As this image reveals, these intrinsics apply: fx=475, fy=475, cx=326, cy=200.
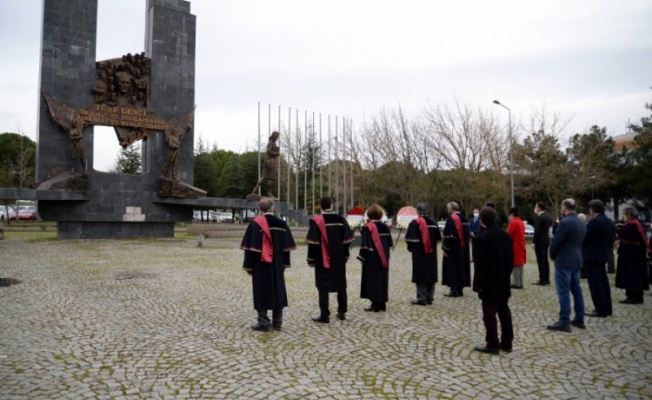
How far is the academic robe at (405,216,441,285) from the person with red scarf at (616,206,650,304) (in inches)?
137

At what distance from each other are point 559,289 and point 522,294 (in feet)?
10.3

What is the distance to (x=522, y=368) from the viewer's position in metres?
4.98

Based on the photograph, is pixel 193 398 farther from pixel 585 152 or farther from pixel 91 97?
pixel 585 152

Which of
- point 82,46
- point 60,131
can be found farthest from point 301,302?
point 82,46

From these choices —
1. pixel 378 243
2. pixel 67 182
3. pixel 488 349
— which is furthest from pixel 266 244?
pixel 67 182

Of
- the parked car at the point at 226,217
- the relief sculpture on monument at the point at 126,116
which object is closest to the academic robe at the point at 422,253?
the relief sculpture on monument at the point at 126,116

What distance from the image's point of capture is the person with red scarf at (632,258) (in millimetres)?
8688

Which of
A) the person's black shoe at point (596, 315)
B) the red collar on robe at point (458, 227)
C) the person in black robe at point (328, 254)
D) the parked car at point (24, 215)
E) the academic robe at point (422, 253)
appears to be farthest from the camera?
the parked car at point (24, 215)

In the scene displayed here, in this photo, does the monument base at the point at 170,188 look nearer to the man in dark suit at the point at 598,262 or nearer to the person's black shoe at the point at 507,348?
the man in dark suit at the point at 598,262

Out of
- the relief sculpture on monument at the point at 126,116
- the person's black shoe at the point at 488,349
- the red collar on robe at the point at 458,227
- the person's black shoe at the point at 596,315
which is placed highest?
the relief sculpture on monument at the point at 126,116

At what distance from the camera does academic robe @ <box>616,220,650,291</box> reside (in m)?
8.69

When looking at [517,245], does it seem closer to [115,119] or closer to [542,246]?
[542,246]

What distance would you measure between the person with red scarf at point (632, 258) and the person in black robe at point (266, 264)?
6.50 m

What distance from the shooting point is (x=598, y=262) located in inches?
299
